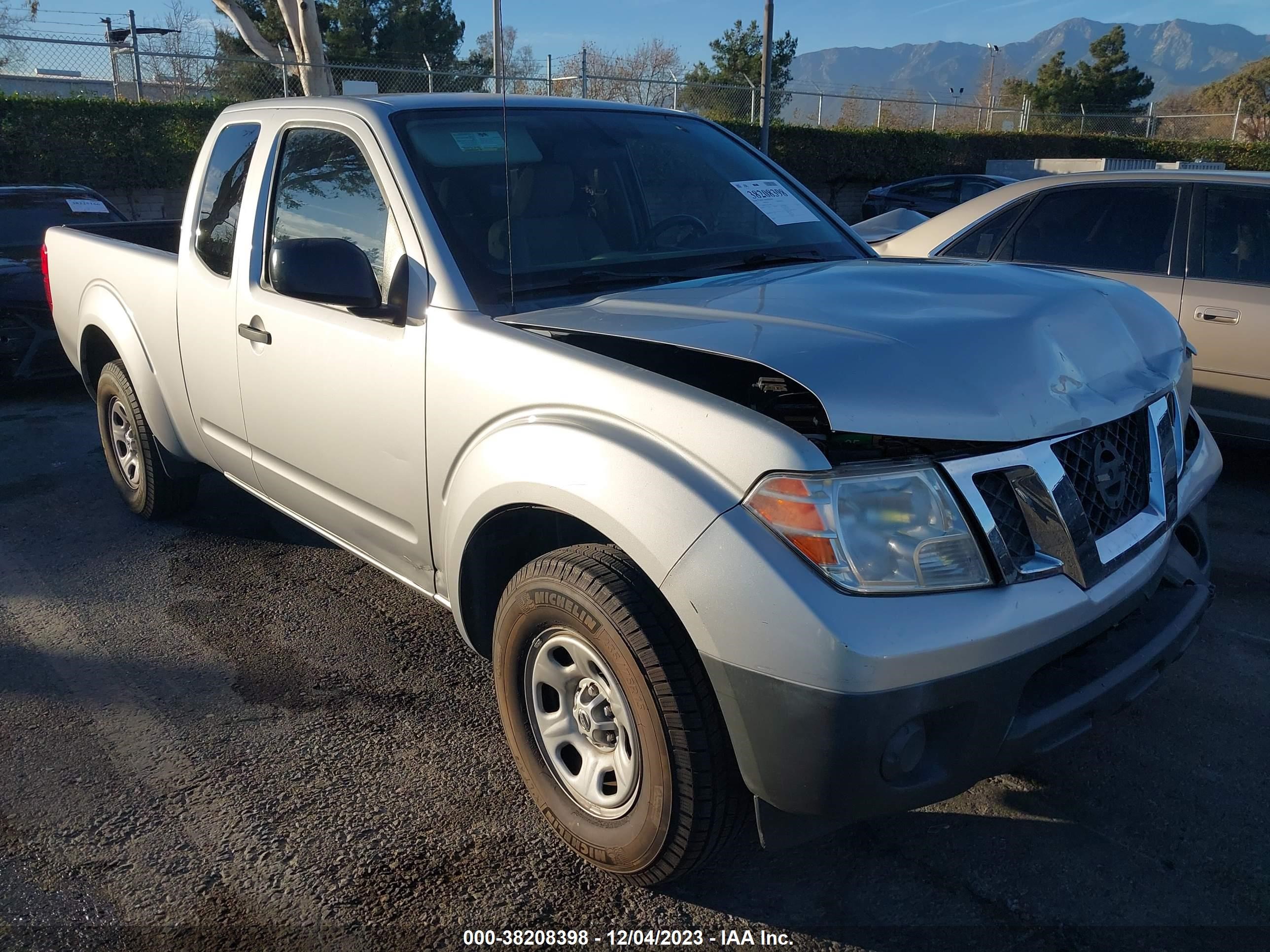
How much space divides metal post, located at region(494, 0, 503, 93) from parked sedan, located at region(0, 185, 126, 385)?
5.22 m

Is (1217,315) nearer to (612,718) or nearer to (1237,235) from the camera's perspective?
(1237,235)

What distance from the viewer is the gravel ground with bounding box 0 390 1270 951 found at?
244 centimetres

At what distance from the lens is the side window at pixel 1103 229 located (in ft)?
18.0

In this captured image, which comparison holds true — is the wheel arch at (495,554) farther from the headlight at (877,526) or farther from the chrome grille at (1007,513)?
the chrome grille at (1007,513)

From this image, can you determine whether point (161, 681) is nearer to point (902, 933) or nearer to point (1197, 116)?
point (902, 933)

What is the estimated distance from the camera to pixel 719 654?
209cm

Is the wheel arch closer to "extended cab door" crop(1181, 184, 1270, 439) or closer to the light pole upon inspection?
"extended cab door" crop(1181, 184, 1270, 439)

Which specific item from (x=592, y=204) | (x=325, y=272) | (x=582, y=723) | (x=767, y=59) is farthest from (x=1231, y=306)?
(x=767, y=59)

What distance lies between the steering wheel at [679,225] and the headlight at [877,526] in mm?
1604

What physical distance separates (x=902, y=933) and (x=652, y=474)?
48.0 inches

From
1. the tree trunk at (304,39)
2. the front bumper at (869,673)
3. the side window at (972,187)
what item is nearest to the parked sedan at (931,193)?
the side window at (972,187)

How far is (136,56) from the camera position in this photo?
52.2 ft

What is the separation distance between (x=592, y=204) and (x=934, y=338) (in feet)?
4.84

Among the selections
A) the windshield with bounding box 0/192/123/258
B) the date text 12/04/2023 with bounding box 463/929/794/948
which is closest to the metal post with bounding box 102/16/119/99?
the windshield with bounding box 0/192/123/258
